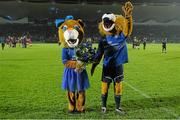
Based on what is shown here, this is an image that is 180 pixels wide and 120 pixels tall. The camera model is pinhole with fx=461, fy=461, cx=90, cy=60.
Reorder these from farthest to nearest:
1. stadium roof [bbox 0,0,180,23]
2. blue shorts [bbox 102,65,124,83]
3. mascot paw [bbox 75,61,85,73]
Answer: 1. stadium roof [bbox 0,0,180,23]
2. blue shorts [bbox 102,65,124,83]
3. mascot paw [bbox 75,61,85,73]

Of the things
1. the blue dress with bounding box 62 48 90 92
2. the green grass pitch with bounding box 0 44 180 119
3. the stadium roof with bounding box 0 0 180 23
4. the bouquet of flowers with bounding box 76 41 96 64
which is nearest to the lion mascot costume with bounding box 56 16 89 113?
the blue dress with bounding box 62 48 90 92

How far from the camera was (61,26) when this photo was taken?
10695 mm

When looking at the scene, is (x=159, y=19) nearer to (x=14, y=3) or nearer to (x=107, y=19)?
(x=14, y=3)

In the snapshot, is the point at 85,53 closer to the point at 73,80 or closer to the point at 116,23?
the point at 73,80

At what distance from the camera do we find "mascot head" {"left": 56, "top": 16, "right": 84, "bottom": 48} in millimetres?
10492

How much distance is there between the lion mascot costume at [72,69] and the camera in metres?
10.3

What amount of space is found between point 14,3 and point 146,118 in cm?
6867

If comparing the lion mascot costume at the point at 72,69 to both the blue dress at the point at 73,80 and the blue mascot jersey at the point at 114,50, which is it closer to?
the blue dress at the point at 73,80

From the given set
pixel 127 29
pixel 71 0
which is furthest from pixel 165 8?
pixel 127 29

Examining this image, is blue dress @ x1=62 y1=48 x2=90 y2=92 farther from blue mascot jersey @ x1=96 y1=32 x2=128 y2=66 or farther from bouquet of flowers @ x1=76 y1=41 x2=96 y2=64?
blue mascot jersey @ x1=96 y1=32 x2=128 y2=66

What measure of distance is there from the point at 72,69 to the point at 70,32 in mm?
858

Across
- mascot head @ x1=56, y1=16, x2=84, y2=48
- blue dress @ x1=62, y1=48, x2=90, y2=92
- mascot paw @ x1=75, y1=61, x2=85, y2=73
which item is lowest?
blue dress @ x1=62, y1=48, x2=90, y2=92

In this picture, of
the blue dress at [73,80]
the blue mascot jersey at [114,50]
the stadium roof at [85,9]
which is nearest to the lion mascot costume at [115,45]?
the blue mascot jersey at [114,50]

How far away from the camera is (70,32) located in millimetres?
10516
